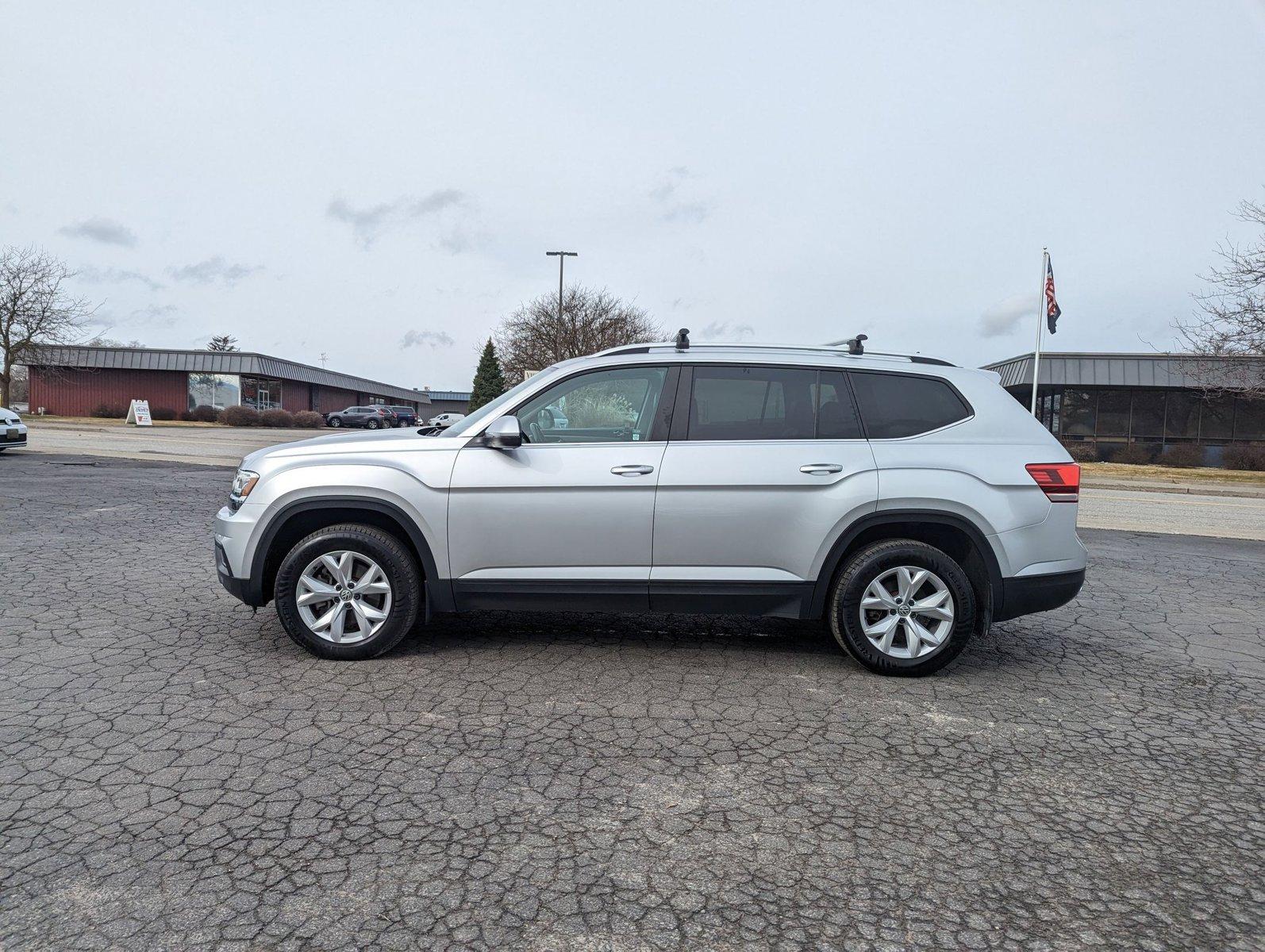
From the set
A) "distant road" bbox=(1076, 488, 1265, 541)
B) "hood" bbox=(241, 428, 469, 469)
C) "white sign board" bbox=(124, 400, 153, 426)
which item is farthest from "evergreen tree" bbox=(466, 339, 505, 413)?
"hood" bbox=(241, 428, 469, 469)

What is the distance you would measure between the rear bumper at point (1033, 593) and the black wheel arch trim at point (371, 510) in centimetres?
313

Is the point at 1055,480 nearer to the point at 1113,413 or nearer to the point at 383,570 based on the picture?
the point at 383,570

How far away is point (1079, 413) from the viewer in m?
34.5

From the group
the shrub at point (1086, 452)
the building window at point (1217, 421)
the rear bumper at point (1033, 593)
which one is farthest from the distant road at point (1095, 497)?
the building window at point (1217, 421)

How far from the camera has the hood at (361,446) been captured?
4.99m

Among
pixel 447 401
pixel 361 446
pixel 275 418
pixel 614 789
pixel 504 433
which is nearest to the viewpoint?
pixel 614 789

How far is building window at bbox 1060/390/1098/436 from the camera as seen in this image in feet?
112

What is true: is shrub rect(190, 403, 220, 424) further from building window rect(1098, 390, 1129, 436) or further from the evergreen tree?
building window rect(1098, 390, 1129, 436)

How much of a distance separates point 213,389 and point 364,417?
32.3 feet

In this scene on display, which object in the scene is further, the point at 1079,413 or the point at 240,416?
the point at 240,416

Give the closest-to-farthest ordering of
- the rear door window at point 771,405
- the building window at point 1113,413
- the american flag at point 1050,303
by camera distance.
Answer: the rear door window at point 771,405 → the american flag at point 1050,303 → the building window at point 1113,413

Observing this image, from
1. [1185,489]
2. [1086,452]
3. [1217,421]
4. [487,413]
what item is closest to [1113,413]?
[1086,452]

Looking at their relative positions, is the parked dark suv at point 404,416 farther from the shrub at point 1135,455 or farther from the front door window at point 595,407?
the front door window at point 595,407

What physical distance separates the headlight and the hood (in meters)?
0.05
